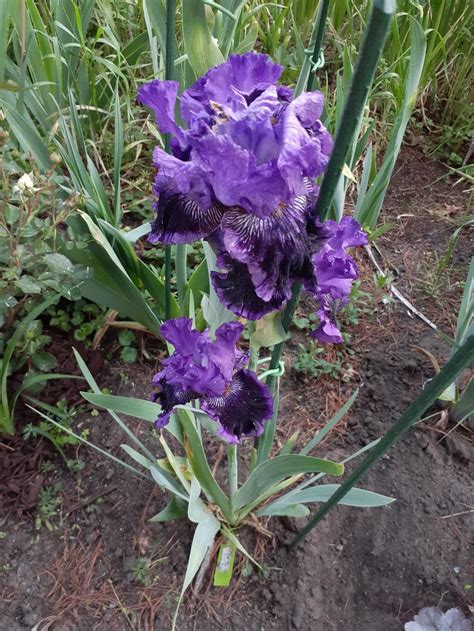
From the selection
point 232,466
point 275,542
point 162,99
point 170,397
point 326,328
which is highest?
point 162,99

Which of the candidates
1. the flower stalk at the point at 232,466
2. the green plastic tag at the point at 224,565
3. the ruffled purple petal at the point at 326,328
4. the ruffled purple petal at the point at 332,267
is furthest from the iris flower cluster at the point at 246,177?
the green plastic tag at the point at 224,565

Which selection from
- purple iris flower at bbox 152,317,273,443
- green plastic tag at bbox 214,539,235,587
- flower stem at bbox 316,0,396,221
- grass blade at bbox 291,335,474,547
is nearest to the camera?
flower stem at bbox 316,0,396,221

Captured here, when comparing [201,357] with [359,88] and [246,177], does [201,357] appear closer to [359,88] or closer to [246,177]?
[246,177]

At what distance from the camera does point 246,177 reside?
61cm

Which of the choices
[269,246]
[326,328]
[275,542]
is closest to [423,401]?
[326,328]

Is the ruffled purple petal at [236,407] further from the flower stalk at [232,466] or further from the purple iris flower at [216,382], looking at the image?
the flower stalk at [232,466]

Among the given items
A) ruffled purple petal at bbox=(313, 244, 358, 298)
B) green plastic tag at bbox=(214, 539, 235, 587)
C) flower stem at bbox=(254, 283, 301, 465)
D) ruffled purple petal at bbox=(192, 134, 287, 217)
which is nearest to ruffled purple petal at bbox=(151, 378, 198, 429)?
flower stem at bbox=(254, 283, 301, 465)

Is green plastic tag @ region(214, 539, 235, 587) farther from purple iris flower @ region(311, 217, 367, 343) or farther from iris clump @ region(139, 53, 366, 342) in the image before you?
iris clump @ region(139, 53, 366, 342)

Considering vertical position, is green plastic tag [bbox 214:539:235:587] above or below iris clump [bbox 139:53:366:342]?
below

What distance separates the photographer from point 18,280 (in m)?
1.32

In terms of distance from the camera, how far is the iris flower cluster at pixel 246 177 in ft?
2.01

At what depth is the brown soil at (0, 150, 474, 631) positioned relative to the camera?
1.30m

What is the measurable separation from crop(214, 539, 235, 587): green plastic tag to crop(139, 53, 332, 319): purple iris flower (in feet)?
2.82

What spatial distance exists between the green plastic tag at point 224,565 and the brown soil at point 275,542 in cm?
5
